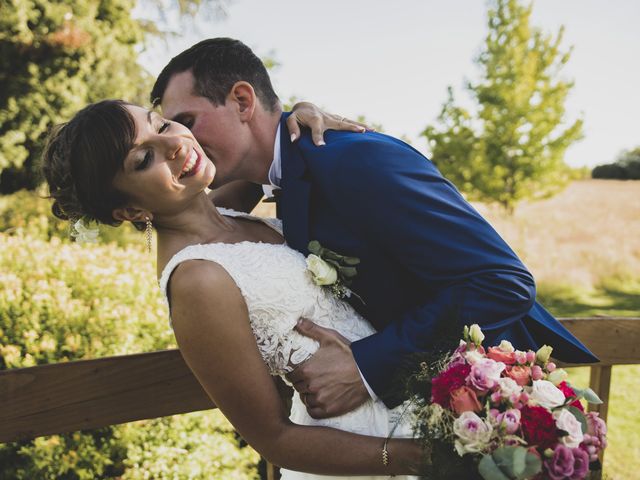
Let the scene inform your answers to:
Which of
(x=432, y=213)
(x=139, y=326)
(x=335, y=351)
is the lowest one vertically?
(x=139, y=326)

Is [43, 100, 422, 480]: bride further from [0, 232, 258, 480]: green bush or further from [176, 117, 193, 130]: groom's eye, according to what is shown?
[0, 232, 258, 480]: green bush

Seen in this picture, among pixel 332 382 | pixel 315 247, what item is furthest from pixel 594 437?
pixel 315 247

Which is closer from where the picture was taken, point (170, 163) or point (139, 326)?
point (170, 163)

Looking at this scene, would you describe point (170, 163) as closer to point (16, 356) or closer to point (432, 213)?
point (432, 213)

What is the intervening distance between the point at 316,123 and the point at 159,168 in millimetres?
671

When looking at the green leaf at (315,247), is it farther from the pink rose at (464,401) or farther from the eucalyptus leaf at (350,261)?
the pink rose at (464,401)

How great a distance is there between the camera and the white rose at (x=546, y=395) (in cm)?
144

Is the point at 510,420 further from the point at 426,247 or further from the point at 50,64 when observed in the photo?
the point at 50,64

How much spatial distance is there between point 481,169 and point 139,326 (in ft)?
36.3

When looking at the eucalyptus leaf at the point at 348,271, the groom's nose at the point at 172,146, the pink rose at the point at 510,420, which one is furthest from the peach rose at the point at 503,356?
the groom's nose at the point at 172,146

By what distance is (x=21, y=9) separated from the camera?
12484 millimetres

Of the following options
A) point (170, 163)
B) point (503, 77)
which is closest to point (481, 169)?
point (503, 77)

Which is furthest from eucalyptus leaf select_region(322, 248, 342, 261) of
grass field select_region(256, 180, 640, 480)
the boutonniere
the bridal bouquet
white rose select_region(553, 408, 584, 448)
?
grass field select_region(256, 180, 640, 480)

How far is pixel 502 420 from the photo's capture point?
4.52 feet
